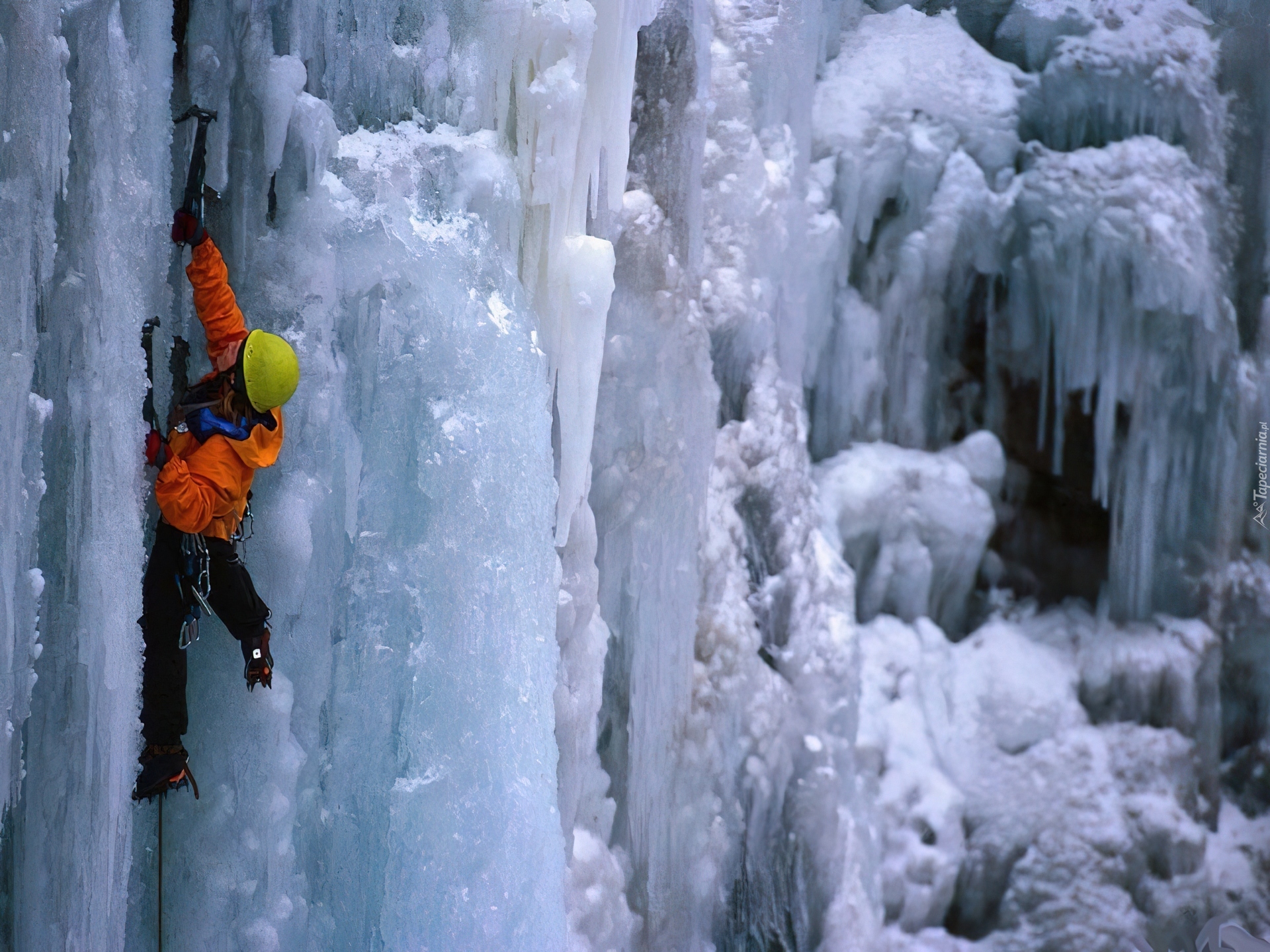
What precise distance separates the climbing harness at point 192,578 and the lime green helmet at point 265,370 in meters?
0.33

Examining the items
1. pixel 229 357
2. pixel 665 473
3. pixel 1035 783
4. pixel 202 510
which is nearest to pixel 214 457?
pixel 202 510

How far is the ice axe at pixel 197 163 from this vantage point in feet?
8.54

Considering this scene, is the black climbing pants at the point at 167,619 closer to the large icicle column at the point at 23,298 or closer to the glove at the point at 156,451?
the glove at the point at 156,451

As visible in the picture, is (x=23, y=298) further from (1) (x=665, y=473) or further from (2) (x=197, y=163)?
(1) (x=665, y=473)

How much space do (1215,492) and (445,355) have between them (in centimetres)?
485

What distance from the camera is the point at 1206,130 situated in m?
6.10

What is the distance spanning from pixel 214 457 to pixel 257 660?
1.55ft

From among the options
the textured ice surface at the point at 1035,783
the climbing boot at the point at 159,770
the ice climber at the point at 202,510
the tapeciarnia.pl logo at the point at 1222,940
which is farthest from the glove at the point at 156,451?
the tapeciarnia.pl logo at the point at 1222,940

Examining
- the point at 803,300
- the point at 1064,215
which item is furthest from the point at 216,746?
the point at 1064,215

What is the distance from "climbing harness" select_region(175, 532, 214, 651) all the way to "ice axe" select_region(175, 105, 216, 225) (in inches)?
28.7

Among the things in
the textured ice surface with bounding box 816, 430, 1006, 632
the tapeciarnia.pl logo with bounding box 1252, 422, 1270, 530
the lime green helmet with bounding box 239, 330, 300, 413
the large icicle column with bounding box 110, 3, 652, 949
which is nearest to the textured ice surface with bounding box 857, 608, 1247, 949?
the textured ice surface with bounding box 816, 430, 1006, 632

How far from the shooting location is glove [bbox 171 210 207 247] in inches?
101

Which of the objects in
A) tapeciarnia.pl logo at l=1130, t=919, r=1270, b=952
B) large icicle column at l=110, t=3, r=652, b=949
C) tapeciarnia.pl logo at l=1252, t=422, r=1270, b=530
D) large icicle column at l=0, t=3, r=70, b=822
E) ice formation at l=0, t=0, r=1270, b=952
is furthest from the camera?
tapeciarnia.pl logo at l=1252, t=422, r=1270, b=530

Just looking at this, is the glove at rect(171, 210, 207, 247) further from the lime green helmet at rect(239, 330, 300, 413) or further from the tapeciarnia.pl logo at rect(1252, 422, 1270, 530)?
the tapeciarnia.pl logo at rect(1252, 422, 1270, 530)
